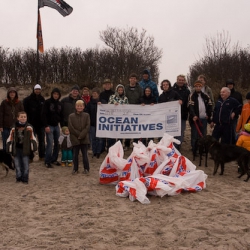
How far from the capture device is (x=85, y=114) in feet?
25.2

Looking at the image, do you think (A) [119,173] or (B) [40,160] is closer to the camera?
(A) [119,173]

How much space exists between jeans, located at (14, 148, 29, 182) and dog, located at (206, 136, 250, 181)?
168 inches

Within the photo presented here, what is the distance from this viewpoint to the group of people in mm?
7582

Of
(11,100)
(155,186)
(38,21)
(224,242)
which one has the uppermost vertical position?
(38,21)

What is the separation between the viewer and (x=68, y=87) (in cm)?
2123

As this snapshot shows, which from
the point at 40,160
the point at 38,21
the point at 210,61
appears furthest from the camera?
the point at 210,61

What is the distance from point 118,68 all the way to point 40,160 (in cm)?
1421

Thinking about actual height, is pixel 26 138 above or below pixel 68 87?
below

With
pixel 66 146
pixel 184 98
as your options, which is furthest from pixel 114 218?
pixel 184 98

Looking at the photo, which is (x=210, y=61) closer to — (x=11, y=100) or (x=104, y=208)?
(x=11, y=100)

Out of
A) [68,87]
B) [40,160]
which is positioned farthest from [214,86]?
[40,160]

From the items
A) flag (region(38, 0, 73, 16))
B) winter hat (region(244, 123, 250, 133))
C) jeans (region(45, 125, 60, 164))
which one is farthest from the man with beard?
flag (region(38, 0, 73, 16))

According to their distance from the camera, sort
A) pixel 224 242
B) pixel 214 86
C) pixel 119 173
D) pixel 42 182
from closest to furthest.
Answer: pixel 224 242 → pixel 119 173 → pixel 42 182 → pixel 214 86

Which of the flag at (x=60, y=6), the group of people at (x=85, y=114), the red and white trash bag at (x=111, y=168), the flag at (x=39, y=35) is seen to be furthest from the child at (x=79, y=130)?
the flag at (x=60, y=6)
